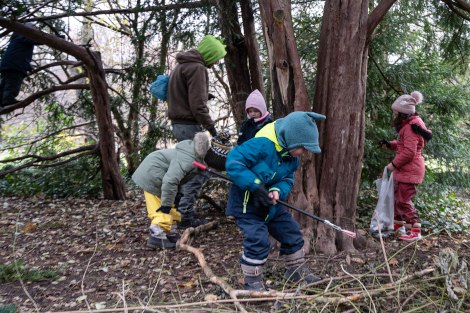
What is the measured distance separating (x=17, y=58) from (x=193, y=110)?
10.8 ft

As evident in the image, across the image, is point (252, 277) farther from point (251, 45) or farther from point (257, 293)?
point (251, 45)

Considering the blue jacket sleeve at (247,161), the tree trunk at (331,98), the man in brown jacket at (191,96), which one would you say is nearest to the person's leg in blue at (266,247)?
the blue jacket sleeve at (247,161)

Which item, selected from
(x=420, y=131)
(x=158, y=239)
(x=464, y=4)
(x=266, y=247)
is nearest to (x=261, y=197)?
(x=266, y=247)

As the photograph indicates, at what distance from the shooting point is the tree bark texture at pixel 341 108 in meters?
3.36

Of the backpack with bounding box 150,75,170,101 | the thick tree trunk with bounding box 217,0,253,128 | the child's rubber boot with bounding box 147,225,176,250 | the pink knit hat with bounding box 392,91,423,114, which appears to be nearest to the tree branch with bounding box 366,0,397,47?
the pink knit hat with bounding box 392,91,423,114

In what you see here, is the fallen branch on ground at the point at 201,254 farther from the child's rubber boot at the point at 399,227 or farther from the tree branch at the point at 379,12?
the tree branch at the point at 379,12

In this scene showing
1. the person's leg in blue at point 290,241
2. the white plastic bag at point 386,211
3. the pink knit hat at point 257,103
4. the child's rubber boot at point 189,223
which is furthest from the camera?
the child's rubber boot at point 189,223

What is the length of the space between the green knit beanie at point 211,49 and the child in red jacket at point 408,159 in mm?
2216

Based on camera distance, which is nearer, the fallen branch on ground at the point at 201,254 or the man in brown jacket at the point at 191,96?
the fallen branch on ground at the point at 201,254

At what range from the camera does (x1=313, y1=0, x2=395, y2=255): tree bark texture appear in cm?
336

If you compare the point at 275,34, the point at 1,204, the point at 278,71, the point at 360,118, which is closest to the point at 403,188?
the point at 360,118

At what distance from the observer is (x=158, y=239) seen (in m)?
3.75

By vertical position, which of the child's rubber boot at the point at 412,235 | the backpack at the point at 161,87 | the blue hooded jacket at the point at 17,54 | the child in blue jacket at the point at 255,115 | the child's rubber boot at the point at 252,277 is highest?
the blue hooded jacket at the point at 17,54

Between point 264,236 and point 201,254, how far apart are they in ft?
3.18
